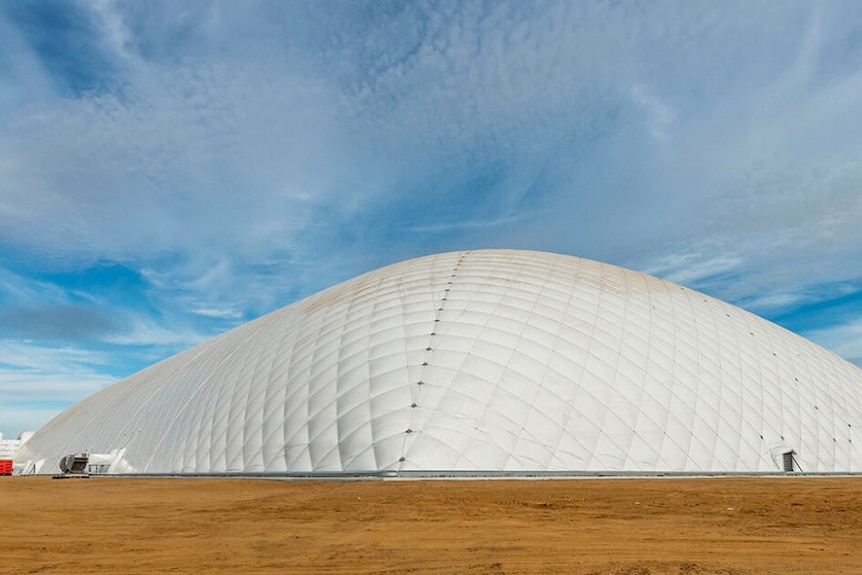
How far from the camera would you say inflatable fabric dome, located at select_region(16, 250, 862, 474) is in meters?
15.8

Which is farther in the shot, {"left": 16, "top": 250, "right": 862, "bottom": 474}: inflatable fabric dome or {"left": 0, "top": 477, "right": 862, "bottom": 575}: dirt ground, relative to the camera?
{"left": 16, "top": 250, "right": 862, "bottom": 474}: inflatable fabric dome

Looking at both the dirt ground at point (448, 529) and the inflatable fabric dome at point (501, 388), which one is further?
the inflatable fabric dome at point (501, 388)

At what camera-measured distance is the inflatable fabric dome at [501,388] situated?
1584cm

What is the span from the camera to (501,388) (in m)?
16.8

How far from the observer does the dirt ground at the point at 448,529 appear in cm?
675

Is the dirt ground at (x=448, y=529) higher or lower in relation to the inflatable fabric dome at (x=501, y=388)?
lower

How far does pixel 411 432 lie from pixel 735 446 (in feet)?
34.4

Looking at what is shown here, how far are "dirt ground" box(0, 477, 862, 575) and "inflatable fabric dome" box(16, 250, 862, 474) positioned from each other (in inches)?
69.1

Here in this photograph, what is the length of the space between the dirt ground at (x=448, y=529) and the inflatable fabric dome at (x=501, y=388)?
175 cm

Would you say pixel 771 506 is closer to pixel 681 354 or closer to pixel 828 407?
pixel 681 354

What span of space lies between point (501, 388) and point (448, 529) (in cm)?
838

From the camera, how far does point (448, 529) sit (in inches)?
340

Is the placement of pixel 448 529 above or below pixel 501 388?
below

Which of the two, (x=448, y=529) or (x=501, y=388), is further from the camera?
(x=501, y=388)
